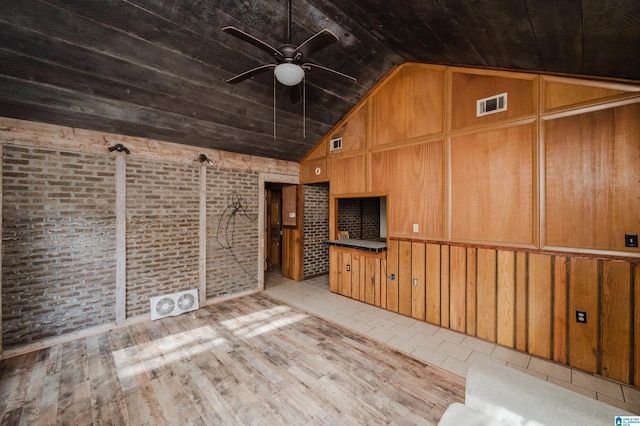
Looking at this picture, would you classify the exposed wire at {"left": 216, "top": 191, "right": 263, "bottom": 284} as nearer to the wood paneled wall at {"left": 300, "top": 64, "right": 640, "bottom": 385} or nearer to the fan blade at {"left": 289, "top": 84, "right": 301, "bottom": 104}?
the fan blade at {"left": 289, "top": 84, "right": 301, "bottom": 104}

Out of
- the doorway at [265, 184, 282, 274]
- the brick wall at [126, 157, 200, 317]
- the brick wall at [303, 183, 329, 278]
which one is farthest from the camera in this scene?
the doorway at [265, 184, 282, 274]

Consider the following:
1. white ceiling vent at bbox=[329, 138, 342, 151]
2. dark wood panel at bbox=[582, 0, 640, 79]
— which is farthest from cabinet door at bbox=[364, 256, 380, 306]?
dark wood panel at bbox=[582, 0, 640, 79]

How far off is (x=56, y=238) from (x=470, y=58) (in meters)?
5.57

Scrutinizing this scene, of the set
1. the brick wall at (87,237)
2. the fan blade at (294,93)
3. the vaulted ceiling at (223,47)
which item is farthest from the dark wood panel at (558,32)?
the brick wall at (87,237)

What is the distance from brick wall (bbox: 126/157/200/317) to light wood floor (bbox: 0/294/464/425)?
0.72 meters

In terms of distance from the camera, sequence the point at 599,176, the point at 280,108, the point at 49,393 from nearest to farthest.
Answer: the point at 49,393 → the point at 599,176 → the point at 280,108

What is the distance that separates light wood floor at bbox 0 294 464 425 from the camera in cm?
206

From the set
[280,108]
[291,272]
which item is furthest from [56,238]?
[291,272]

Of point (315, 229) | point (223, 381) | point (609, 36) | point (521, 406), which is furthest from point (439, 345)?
point (315, 229)

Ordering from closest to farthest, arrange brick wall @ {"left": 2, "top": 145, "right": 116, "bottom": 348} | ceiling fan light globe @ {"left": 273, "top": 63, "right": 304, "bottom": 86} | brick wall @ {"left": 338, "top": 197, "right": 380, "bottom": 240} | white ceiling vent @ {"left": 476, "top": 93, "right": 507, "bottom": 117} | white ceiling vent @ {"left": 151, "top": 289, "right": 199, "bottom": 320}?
ceiling fan light globe @ {"left": 273, "top": 63, "right": 304, "bottom": 86}, brick wall @ {"left": 2, "top": 145, "right": 116, "bottom": 348}, white ceiling vent @ {"left": 476, "top": 93, "right": 507, "bottom": 117}, white ceiling vent @ {"left": 151, "top": 289, "right": 199, "bottom": 320}, brick wall @ {"left": 338, "top": 197, "right": 380, "bottom": 240}

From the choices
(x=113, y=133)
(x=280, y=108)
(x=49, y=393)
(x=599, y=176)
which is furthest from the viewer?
(x=280, y=108)

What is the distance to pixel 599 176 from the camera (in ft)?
8.28

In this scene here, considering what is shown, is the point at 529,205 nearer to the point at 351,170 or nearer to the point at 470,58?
the point at 470,58

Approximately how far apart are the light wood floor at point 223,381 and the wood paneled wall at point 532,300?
112cm
